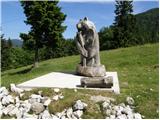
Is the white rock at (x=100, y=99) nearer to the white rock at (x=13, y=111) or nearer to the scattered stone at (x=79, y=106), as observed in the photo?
the scattered stone at (x=79, y=106)

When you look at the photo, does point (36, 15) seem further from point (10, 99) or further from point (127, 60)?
point (10, 99)

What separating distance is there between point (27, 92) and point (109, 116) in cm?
366

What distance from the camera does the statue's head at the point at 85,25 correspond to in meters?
17.7

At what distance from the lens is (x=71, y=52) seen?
83.9 meters

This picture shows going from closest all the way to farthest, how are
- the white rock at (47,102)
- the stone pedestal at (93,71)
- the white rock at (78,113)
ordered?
the white rock at (78,113)
the white rock at (47,102)
the stone pedestal at (93,71)

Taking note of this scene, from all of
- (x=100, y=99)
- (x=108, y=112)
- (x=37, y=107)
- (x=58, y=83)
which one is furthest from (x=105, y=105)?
(x=58, y=83)

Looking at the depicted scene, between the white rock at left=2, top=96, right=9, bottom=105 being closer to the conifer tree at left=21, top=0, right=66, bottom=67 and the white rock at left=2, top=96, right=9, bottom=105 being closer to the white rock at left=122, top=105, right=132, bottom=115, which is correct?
the white rock at left=122, top=105, right=132, bottom=115

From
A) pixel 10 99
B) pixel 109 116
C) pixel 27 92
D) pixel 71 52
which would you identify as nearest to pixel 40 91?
pixel 27 92

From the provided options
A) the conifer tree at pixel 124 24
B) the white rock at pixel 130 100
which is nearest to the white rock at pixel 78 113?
the white rock at pixel 130 100

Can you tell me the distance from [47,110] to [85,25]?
718 cm

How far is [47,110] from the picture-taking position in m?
11.7

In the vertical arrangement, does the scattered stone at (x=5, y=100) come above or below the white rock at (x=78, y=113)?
above

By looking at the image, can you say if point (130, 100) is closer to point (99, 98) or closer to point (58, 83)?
point (99, 98)

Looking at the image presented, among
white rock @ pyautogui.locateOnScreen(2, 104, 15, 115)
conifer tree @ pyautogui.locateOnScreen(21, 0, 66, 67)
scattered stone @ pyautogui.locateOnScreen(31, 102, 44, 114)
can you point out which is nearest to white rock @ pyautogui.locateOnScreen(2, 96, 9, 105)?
white rock @ pyautogui.locateOnScreen(2, 104, 15, 115)
